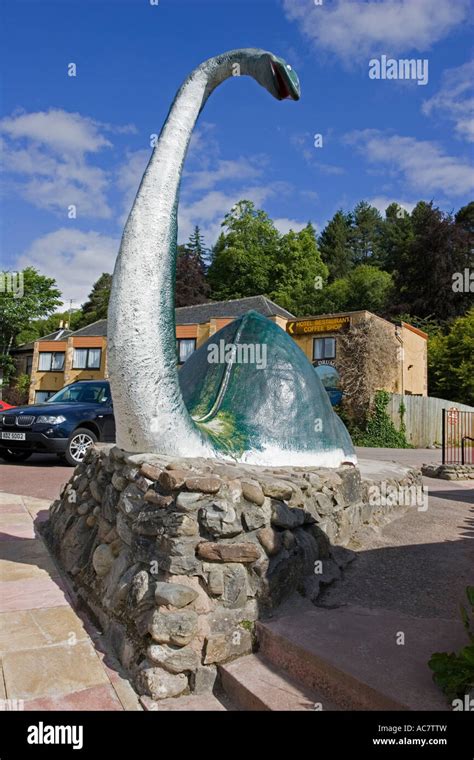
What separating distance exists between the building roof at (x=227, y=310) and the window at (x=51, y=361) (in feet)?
28.7

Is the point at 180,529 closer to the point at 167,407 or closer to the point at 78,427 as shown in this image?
the point at 167,407

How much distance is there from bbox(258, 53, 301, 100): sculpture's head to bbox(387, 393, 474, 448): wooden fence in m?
18.7

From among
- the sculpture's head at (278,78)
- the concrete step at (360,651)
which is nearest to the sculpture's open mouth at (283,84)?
the sculpture's head at (278,78)

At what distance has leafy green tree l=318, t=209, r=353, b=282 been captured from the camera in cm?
5134

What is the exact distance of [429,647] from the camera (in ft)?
8.05

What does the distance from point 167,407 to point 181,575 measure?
3.32ft

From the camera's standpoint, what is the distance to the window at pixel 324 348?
23.8 metres

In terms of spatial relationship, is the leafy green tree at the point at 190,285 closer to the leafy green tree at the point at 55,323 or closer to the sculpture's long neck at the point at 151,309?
the leafy green tree at the point at 55,323

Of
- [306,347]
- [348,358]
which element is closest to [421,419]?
[348,358]

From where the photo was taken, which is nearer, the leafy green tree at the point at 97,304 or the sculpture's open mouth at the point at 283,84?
the sculpture's open mouth at the point at 283,84

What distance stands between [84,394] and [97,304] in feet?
133

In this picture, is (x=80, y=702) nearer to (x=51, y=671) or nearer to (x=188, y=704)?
(x=51, y=671)

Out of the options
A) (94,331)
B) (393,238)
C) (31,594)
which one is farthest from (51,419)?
(393,238)
